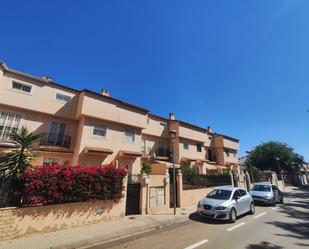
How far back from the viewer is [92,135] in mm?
17188

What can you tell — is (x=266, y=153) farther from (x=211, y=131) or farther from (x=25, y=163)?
(x=25, y=163)

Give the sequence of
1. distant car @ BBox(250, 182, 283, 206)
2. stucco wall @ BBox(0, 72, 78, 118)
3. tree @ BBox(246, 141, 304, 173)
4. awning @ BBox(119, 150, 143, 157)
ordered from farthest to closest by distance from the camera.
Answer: tree @ BBox(246, 141, 304, 173)
awning @ BBox(119, 150, 143, 157)
distant car @ BBox(250, 182, 283, 206)
stucco wall @ BBox(0, 72, 78, 118)

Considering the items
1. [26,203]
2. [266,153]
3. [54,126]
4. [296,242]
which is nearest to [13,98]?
[54,126]

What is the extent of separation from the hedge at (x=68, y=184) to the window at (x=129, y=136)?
967 cm

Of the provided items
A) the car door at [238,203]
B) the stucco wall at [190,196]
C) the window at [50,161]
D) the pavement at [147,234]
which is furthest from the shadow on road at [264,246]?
the window at [50,161]

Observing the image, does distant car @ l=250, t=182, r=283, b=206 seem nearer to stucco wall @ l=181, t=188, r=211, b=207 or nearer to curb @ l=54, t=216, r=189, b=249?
stucco wall @ l=181, t=188, r=211, b=207

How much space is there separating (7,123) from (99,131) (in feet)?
23.6

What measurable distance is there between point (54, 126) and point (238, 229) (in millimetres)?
16350

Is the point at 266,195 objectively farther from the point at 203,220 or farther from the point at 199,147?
the point at 199,147

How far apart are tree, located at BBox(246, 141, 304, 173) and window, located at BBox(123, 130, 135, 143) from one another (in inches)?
1430

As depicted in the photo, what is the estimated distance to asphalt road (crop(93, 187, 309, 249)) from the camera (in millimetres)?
6328

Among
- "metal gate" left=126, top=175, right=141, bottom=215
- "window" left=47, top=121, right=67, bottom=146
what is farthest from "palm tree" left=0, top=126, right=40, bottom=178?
"window" left=47, top=121, right=67, bottom=146

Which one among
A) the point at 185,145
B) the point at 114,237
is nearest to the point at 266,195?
the point at 114,237

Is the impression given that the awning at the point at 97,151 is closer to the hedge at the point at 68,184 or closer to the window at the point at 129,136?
the window at the point at 129,136
